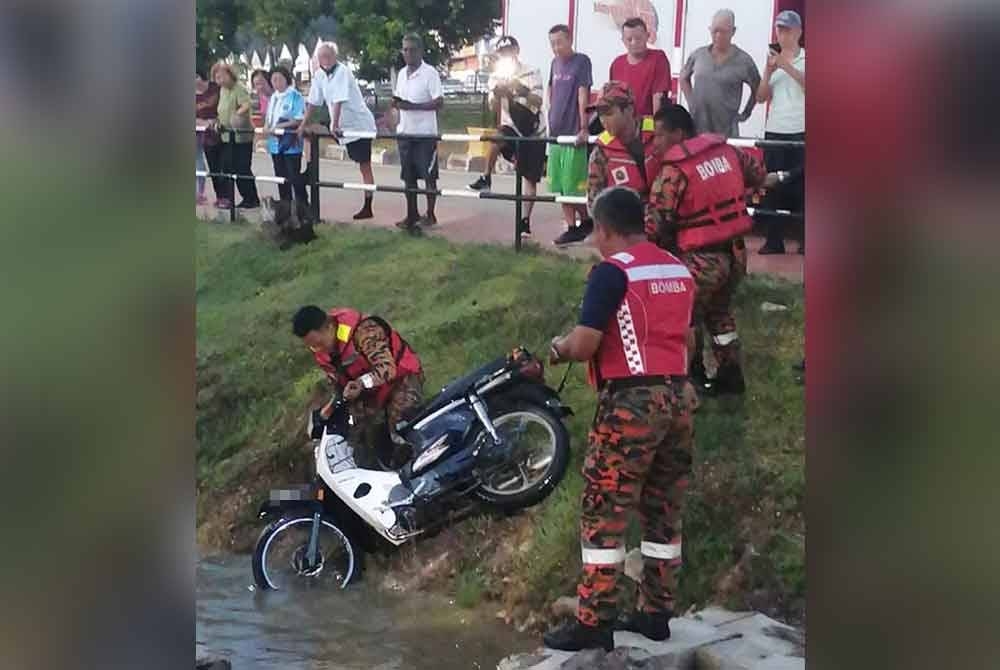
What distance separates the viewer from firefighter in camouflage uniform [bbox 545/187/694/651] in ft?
11.8

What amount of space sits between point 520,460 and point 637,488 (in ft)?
1.49

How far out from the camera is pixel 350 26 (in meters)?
4.02

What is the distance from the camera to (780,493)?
3.75 meters

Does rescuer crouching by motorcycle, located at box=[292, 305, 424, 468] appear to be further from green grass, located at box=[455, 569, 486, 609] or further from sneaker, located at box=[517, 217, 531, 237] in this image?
sneaker, located at box=[517, 217, 531, 237]

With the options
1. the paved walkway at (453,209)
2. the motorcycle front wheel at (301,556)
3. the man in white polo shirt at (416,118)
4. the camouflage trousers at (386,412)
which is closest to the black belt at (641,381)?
the paved walkway at (453,209)

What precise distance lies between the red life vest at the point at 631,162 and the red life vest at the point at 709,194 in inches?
2.4

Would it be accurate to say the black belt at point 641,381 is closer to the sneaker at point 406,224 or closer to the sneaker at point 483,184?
the sneaker at point 483,184

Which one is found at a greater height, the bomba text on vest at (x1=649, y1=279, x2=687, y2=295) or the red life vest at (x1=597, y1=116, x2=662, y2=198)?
the red life vest at (x1=597, y1=116, x2=662, y2=198)

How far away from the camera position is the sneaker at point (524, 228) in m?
4.00

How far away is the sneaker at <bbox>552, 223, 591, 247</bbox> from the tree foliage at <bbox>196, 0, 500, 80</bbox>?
77 cm

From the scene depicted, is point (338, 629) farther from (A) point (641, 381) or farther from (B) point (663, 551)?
(A) point (641, 381)

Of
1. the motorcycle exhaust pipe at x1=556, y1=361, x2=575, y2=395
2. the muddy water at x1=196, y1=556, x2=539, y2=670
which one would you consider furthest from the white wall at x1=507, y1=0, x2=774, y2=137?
the muddy water at x1=196, y1=556, x2=539, y2=670

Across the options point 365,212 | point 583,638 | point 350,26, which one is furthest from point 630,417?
point 350,26
